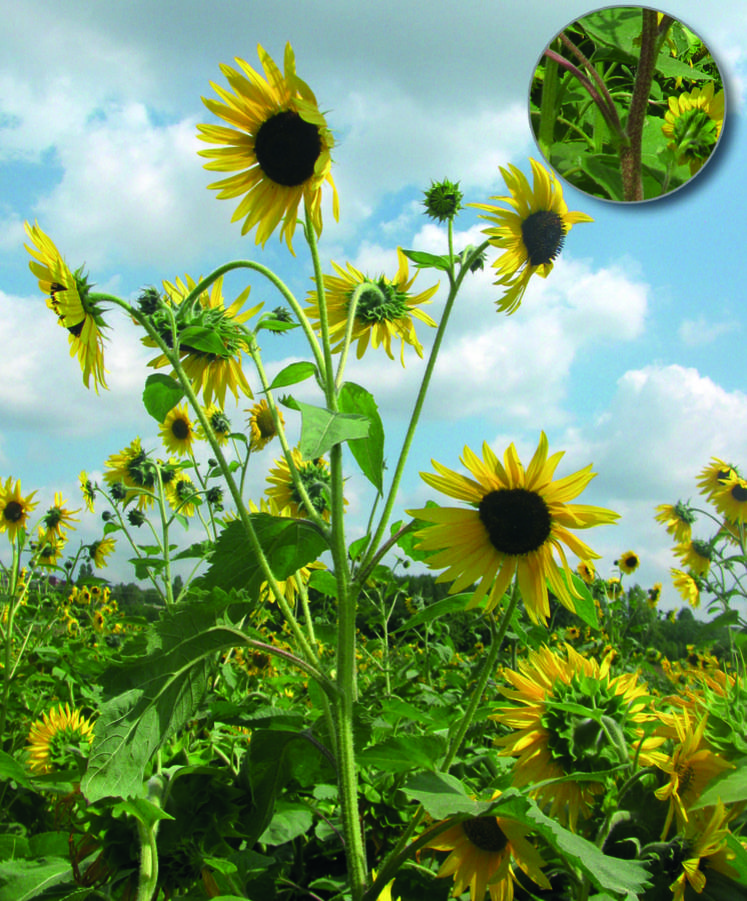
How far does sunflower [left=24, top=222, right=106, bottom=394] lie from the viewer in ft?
5.52

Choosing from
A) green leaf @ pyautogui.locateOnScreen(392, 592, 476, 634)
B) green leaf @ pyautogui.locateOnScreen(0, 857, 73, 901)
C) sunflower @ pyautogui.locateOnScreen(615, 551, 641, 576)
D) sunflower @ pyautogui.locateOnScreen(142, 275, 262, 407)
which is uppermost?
sunflower @ pyautogui.locateOnScreen(615, 551, 641, 576)

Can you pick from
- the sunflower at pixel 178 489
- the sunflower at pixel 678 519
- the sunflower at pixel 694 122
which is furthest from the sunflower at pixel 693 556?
the sunflower at pixel 694 122

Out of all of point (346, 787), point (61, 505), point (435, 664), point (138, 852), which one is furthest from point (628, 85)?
point (61, 505)

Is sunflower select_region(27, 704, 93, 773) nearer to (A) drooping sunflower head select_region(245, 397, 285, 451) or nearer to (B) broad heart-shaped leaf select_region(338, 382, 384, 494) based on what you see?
(A) drooping sunflower head select_region(245, 397, 285, 451)

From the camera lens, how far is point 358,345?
2.21 m

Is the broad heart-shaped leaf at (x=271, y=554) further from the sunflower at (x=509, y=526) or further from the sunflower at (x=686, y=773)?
the sunflower at (x=686, y=773)

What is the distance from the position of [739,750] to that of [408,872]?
2.50 ft

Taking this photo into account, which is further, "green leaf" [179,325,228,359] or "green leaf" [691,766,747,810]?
"green leaf" [179,325,228,359]

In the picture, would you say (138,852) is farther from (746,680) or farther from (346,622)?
(746,680)

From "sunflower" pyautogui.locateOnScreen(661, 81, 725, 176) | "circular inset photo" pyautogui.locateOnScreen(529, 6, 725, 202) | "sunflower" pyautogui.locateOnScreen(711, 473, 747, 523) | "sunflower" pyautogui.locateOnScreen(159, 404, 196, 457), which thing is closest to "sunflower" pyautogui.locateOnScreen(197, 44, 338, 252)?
"circular inset photo" pyautogui.locateOnScreen(529, 6, 725, 202)

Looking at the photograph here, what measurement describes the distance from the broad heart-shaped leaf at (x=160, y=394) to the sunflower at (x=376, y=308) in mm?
554

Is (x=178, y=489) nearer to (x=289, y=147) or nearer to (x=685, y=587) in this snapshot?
(x=289, y=147)

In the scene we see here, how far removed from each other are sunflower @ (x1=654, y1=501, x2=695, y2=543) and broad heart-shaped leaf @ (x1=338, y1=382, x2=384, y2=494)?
221 inches

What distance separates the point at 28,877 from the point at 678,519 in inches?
248
